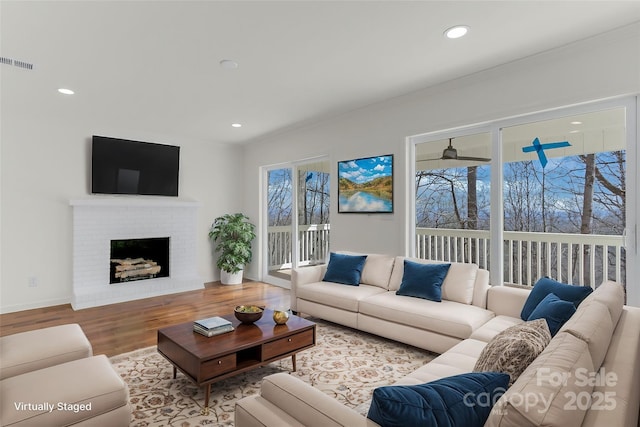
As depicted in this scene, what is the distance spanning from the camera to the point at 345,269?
3906 millimetres

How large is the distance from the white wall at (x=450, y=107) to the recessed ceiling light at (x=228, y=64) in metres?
1.90

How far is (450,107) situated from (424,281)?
1.86m

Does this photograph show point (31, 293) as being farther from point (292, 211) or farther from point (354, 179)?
point (354, 179)

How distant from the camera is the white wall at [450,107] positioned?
2594mm

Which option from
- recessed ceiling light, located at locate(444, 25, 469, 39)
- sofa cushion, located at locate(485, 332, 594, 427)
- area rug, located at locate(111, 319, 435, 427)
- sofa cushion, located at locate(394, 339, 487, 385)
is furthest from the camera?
recessed ceiling light, located at locate(444, 25, 469, 39)

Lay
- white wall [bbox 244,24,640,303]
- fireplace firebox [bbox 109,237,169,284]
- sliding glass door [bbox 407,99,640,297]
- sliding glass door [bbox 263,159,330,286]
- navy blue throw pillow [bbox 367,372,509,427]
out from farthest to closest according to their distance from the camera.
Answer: sliding glass door [bbox 263,159,330,286] → fireplace firebox [bbox 109,237,169,284] → sliding glass door [bbox 407,99,640,297] → white wall [bbox 244,24,640,303] → navy blue throw pillow [bbox 367,372,509,427]

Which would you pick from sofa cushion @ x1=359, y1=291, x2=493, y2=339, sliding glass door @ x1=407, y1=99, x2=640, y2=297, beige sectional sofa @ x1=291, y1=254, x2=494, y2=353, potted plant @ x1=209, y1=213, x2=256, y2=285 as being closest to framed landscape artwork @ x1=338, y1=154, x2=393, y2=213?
sliding glass door @ x1=407, y1=99, x2=640, y2=297

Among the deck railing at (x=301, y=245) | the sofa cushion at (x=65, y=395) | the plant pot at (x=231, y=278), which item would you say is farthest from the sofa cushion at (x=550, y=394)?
the plant pot at (x=231, y=278)

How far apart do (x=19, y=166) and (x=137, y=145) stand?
1443mm

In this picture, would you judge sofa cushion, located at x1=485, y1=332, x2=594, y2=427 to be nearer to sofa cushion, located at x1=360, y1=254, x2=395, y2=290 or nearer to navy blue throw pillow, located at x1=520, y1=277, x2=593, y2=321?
navy blue throw pillow, located at x1=520, y1=277, x2=593, y2=321

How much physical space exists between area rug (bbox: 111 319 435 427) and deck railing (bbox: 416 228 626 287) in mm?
1245

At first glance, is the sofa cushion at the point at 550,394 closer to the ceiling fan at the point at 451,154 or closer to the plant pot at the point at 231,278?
the ceiling fan at the point at 451,154

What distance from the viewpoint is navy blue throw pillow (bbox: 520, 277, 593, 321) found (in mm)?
2259

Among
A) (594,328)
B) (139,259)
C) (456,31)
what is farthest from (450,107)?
(139,259)
